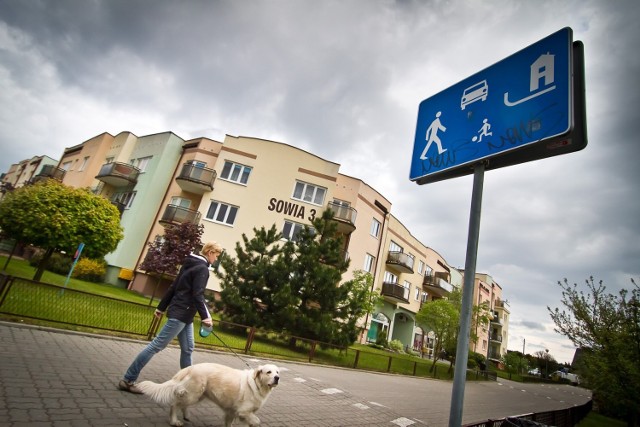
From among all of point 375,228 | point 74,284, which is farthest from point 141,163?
point 375,228

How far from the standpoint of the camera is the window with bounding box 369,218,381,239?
28.3 metres

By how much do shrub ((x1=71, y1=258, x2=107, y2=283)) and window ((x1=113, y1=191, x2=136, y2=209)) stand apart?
5.29 m

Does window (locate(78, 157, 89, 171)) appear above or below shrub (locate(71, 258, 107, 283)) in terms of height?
above

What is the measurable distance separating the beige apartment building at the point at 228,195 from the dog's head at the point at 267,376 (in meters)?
17.2

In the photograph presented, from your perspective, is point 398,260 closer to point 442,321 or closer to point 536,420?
point 442,321

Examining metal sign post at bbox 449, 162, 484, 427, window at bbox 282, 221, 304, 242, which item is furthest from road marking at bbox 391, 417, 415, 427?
window at bbox 282, 221, 304, 242

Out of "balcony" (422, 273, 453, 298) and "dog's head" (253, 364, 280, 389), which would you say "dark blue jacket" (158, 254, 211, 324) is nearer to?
"dog's head" (253, 364, 280, 389)

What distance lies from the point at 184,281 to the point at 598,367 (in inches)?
621

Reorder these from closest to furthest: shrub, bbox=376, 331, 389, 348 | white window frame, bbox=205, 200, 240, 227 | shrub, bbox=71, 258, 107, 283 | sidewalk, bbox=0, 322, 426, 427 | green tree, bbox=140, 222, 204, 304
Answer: sidewalk, bbox=0, 322, 426, 427 → green tree, bbox=140, 222, 204, 304 → shrub, bbox=71, 258, 107, 283 → white window frame, bbox=205, 200, 240, 227 → shrub, bbox=376, 331, 389, 348

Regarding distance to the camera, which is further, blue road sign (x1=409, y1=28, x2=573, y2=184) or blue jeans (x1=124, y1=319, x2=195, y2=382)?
blue jeans (x1=124, y1=319, x2=195, y2=382)

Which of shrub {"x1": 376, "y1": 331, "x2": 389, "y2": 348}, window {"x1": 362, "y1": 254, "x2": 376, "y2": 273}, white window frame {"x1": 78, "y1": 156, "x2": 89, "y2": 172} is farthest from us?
white window frame {"x1": 78, "y1": 156, "x2": 89, "y2": 172}

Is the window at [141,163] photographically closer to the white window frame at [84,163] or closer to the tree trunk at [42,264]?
the white window frame at [84,163]

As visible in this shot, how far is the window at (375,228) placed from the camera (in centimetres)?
2834

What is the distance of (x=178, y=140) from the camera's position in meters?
27.0
